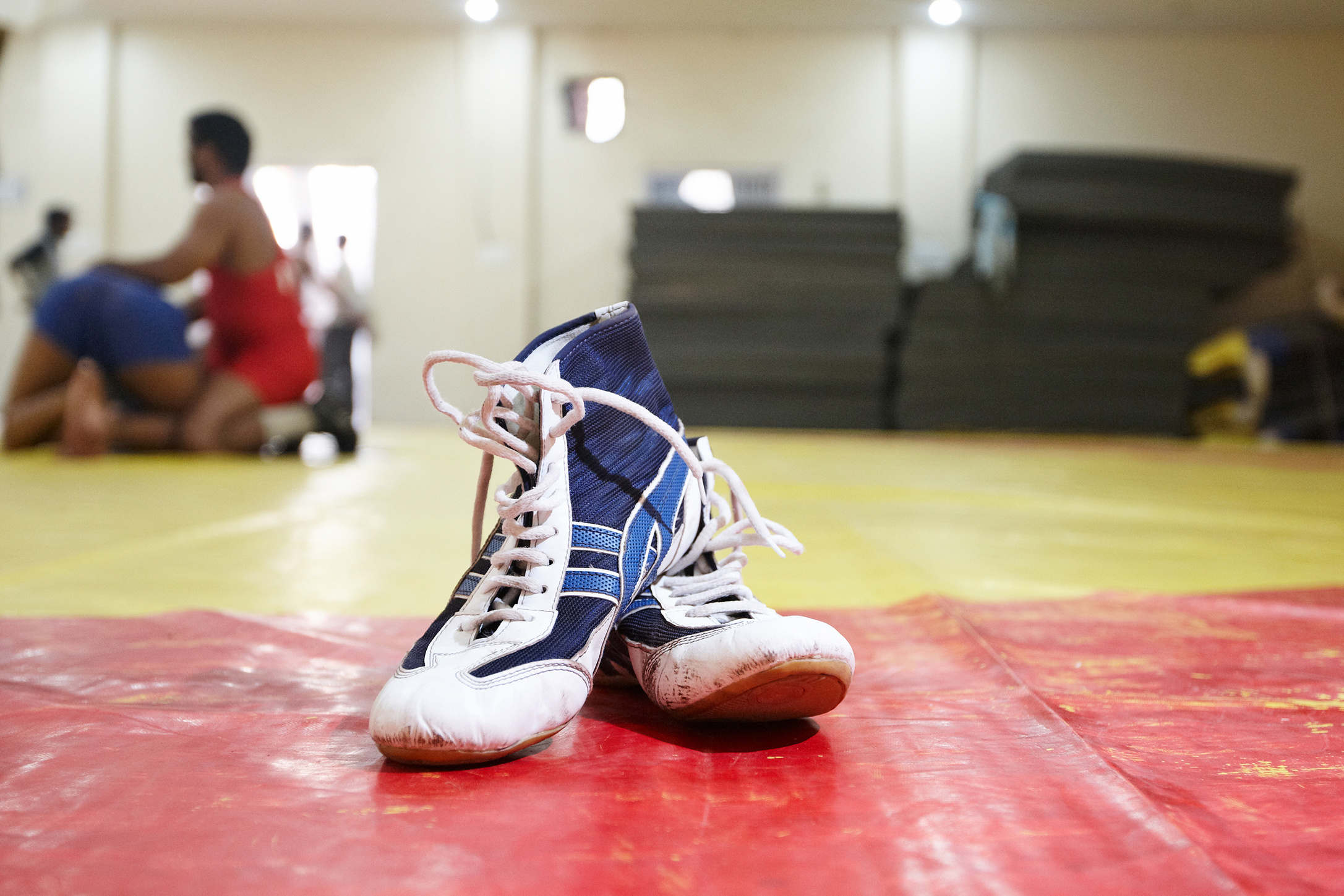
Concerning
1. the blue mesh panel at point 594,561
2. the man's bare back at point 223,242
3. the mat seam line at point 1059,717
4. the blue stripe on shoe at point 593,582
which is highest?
the man's bare back at point 223,242

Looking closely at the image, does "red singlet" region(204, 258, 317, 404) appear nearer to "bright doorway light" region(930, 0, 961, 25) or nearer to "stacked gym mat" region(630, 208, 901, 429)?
"stacked gym mat" region(630, 208, 901, 429)

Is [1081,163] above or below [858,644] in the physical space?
above

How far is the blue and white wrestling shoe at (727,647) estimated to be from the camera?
64 centimetres

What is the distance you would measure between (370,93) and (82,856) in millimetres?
7584

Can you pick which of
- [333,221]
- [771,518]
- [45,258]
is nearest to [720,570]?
[771,518]

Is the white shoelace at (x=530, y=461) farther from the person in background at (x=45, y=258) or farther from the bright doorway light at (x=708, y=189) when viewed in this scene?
the person in background at (x=45, y=258)

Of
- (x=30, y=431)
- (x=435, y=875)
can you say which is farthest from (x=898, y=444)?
(x=435, y=875)

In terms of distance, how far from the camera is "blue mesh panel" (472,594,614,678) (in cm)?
61

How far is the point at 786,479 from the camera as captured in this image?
9.11 ft

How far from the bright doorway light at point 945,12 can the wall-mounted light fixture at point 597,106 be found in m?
0.84

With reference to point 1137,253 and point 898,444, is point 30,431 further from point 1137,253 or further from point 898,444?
point 1137,253

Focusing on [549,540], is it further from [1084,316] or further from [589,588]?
[1084,316]

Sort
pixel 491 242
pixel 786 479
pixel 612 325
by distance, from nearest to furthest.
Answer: pixel 612 325, pixel 786 479, pixel 491 242

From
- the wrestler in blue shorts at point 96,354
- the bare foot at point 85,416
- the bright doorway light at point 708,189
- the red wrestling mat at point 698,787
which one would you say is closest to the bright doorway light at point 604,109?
the bright doorway light at point 708,189
